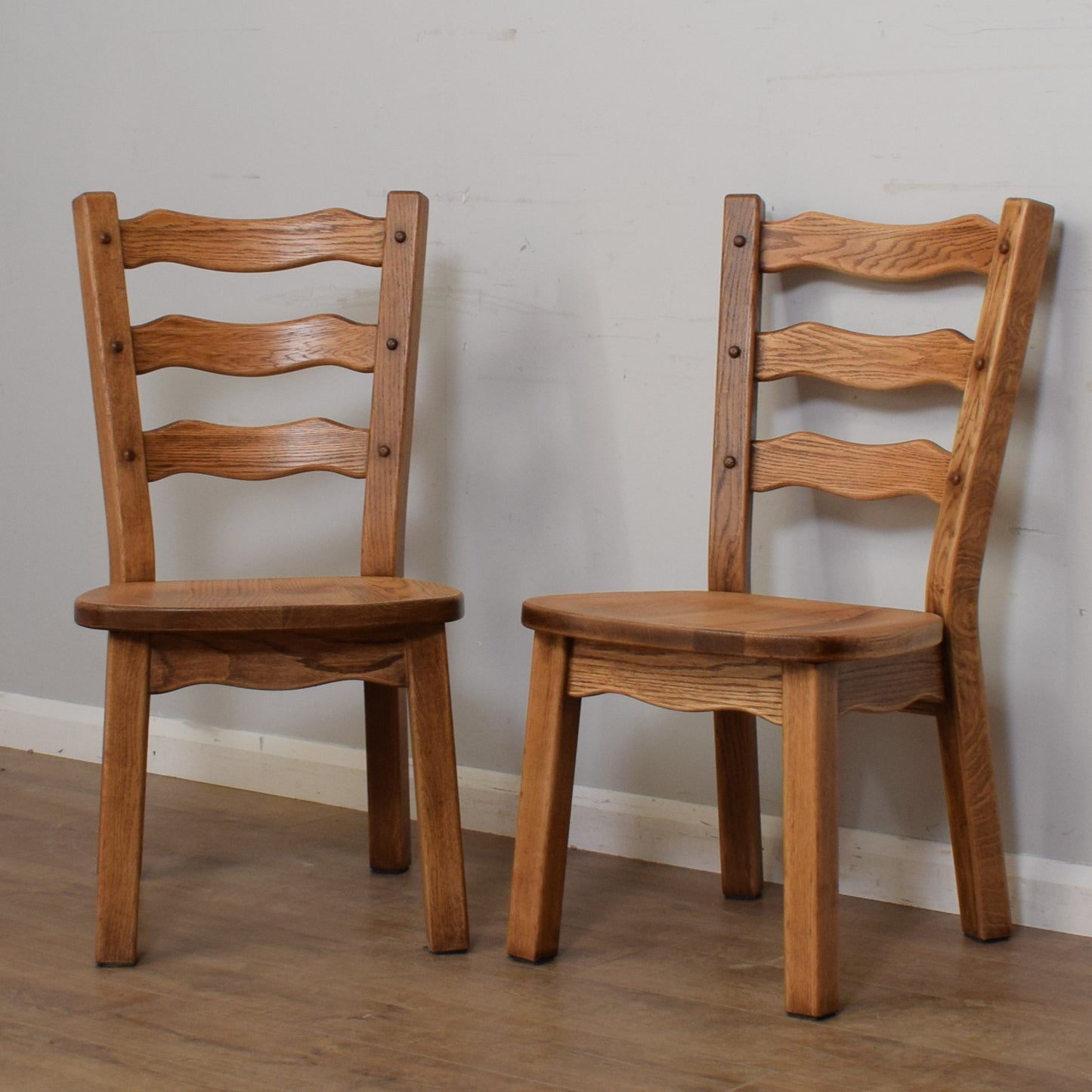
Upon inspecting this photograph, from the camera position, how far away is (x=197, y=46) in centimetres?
232

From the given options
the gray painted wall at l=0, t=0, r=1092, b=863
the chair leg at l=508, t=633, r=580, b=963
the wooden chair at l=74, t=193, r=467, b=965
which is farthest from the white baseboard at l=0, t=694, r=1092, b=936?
the chair leg at l=508, t=633, r=580, b=963

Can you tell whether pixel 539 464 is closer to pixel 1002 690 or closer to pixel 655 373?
pixel 655 373

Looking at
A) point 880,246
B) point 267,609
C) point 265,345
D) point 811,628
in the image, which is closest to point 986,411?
point 880,246

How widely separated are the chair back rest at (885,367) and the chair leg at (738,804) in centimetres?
17

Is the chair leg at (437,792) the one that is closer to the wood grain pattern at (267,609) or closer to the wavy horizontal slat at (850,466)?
the wood grain pattern at (267,609)

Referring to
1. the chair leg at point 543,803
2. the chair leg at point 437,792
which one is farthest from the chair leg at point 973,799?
the chair leg at point 437,792

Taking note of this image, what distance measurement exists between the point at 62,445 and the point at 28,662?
Result: 1.30 feet

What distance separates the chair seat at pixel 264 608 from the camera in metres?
1.46

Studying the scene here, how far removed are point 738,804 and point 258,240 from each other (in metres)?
0.92

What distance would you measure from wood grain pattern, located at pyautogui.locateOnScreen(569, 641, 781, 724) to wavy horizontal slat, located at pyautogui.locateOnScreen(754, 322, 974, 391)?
→ 0.44 m

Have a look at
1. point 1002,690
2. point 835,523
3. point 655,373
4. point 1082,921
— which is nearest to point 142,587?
point 655,373

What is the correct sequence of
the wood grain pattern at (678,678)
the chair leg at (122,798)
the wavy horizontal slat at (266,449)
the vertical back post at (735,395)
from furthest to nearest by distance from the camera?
the wavy horizontal slat at (266,449) → the vertical back post at (735,395) → the chair leg at (122,798) → the wood grain pattern at (678,678)

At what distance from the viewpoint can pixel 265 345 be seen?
1.86 metres

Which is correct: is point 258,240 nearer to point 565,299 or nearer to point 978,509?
point 565,299
